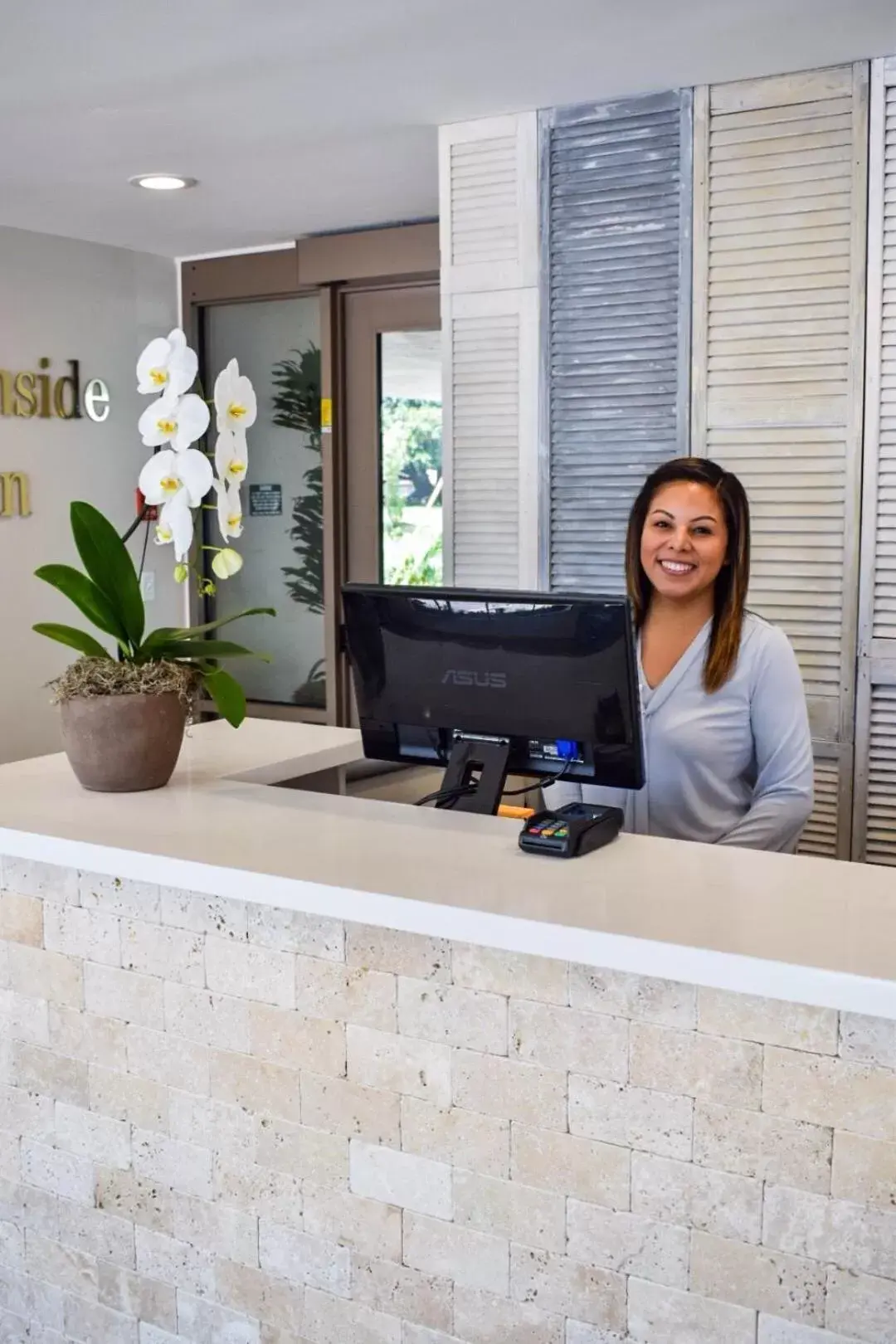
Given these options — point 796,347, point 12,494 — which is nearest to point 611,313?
point 796,347

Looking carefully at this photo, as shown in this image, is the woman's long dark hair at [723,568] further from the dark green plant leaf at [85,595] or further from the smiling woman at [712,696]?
the dark green plant leaf at [85,595]

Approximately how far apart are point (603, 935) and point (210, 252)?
454 centimetres

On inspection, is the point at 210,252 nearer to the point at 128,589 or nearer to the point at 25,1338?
the point at 128,589

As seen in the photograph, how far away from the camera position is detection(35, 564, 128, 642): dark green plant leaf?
218cm

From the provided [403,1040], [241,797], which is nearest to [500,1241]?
[403,1040]

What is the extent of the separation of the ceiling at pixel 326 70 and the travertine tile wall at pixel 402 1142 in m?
1.77

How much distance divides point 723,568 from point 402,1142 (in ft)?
3.97

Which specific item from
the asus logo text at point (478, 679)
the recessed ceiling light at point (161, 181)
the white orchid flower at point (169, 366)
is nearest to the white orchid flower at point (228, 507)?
the white orchid flower at point (169, 366)

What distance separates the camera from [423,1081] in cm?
181

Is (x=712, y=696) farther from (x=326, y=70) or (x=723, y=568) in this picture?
(x=326, y=70)

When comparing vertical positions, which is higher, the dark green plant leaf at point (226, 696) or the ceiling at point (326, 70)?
the ceiling at point (326, 70)

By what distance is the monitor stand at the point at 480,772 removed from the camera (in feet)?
6.92

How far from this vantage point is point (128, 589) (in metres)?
2.20

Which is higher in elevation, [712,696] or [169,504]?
[169,504]
